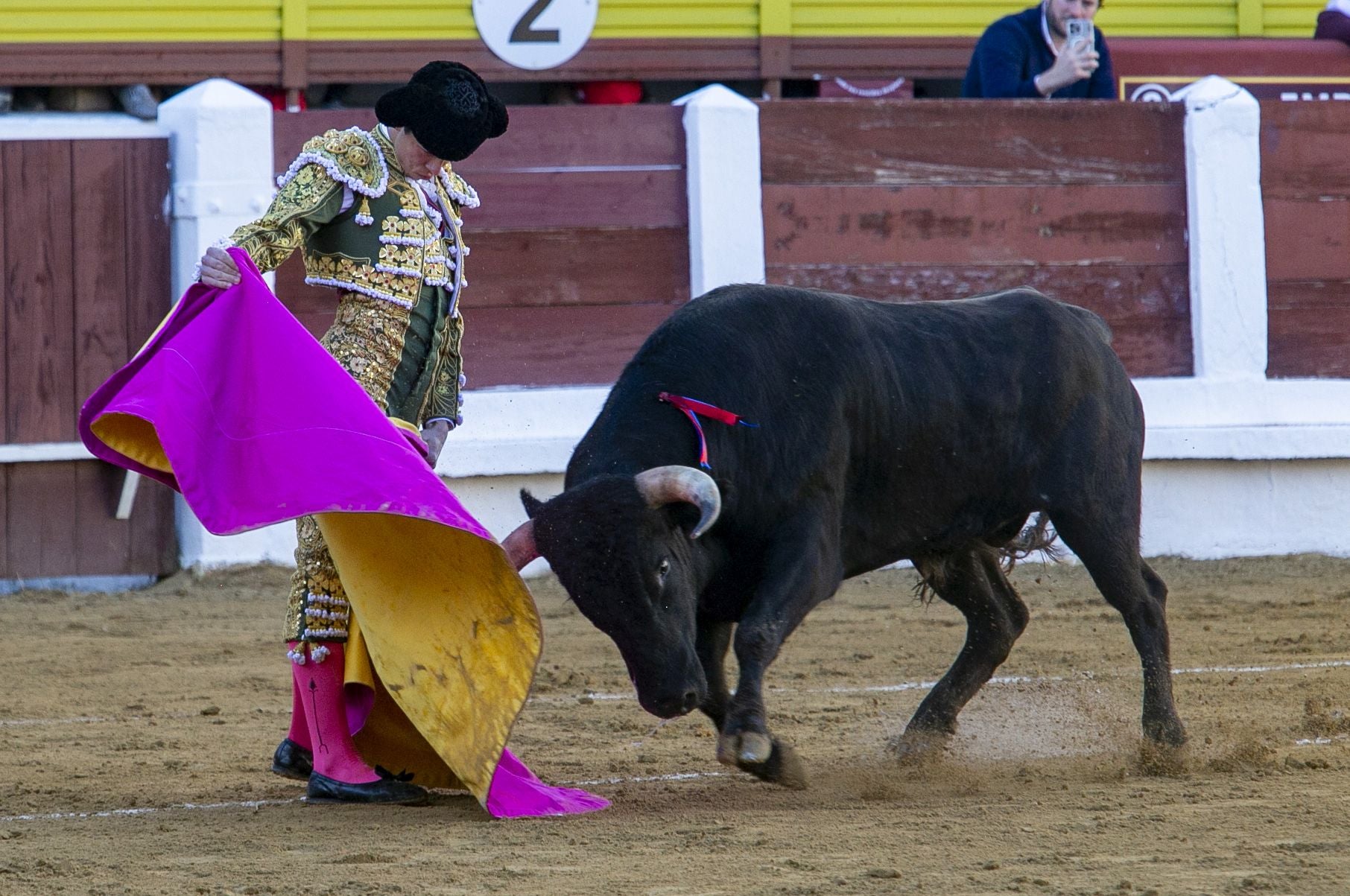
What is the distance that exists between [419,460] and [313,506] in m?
0.24

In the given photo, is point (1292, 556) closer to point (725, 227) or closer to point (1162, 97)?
point (1162, 97)

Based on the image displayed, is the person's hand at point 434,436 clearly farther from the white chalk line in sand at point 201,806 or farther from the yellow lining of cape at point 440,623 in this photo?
the white chalk line in sand at point 201,806

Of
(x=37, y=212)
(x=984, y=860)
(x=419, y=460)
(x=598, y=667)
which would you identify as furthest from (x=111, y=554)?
(x=984, y=860)

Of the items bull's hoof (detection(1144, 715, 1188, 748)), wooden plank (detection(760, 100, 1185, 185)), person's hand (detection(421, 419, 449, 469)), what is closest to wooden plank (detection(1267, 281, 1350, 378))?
wooden plank (detection(760, 100, 1185, 185))

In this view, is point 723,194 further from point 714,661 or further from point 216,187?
point 714,661

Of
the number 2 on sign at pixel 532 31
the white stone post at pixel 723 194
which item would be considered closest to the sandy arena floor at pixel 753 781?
the white stone post at pixel 723 194

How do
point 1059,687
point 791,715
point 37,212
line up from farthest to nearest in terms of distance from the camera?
1. point 37,212
2. point 1059,687
3. point 791,715

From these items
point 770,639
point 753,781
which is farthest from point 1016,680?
point 770,639

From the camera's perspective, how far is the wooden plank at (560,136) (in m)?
6.67

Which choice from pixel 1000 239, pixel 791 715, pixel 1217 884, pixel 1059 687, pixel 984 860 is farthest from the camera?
pixel 1000 239

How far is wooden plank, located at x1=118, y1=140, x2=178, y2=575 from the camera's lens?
6.59 metres

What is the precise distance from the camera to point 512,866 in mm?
2846

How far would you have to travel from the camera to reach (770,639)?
11.2 feet

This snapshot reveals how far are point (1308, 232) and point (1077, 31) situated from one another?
126cm
